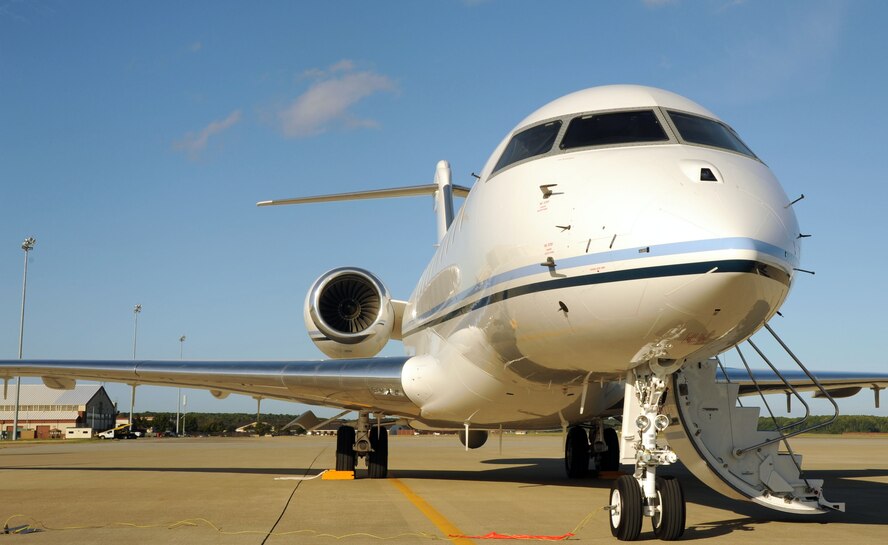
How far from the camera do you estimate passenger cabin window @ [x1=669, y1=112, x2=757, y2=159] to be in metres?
8.06

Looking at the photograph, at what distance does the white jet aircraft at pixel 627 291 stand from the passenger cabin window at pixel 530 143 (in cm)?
3

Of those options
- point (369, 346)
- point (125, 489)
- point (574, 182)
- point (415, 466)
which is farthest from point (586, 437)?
point (574, 182)

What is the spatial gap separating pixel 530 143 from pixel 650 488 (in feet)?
11.9

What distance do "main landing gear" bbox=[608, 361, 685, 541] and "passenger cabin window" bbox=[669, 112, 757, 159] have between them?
6.97 feet

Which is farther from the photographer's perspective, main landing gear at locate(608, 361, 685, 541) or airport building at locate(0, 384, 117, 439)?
airport building at locate(0, 384, 117, 439)

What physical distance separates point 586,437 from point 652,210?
9.48 m

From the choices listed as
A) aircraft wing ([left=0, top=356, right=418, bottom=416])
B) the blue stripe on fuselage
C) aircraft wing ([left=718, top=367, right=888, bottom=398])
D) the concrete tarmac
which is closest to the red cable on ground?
the concrete tarmac

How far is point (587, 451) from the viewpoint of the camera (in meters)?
15.4

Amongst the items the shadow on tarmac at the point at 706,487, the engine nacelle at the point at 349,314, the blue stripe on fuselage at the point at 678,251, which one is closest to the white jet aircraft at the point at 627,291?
the blue stripe on fuselage at the point at 678,251

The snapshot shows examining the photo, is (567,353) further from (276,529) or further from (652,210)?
(276,529)

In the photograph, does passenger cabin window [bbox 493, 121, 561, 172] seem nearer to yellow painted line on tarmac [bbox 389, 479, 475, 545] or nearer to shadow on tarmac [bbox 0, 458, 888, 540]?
yellow painted line on tarmac [bbox 389, 479, 475, 545]

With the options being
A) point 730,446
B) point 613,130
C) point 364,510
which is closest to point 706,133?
point 613,130

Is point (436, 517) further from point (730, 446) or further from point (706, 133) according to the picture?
point (706, 133)

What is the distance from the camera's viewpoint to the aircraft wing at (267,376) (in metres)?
13.1
